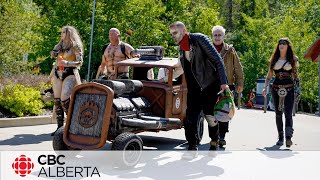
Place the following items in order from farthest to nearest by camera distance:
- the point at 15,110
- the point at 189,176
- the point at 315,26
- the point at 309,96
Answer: the point at 315,26
the point at 309,96
the point at 15,110
the point at 189,176

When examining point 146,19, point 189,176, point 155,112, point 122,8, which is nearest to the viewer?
point 189,176

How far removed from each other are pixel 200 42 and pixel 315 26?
87.7ft

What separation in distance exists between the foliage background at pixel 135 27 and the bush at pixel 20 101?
7.86ft

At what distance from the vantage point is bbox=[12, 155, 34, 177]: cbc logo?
17.4 ft

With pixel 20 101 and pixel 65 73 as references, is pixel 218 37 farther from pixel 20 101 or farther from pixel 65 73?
pixel 20 101

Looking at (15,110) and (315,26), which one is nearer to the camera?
(15,110)

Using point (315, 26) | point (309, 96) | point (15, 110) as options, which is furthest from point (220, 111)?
point (315, 26)

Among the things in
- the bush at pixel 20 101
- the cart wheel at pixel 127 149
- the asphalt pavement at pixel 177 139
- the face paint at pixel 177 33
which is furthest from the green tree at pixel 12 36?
the cart wheel at pixel 127 149

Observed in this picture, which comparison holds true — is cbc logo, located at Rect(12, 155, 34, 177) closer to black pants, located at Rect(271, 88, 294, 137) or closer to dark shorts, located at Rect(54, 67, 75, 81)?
dark shorts, located at Rect(54, 67, 75, 81)

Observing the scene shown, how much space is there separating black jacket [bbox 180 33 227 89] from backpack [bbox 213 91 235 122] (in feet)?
0.65

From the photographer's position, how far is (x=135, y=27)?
68.8 feet

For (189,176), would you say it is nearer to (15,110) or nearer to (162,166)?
(162,166)

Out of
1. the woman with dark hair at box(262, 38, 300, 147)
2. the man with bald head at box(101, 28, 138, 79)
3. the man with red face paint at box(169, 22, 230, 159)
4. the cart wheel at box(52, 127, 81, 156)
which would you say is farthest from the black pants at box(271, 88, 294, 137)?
the cart wheel at box(52, 127, 81, 156)

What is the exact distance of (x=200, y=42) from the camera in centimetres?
618
